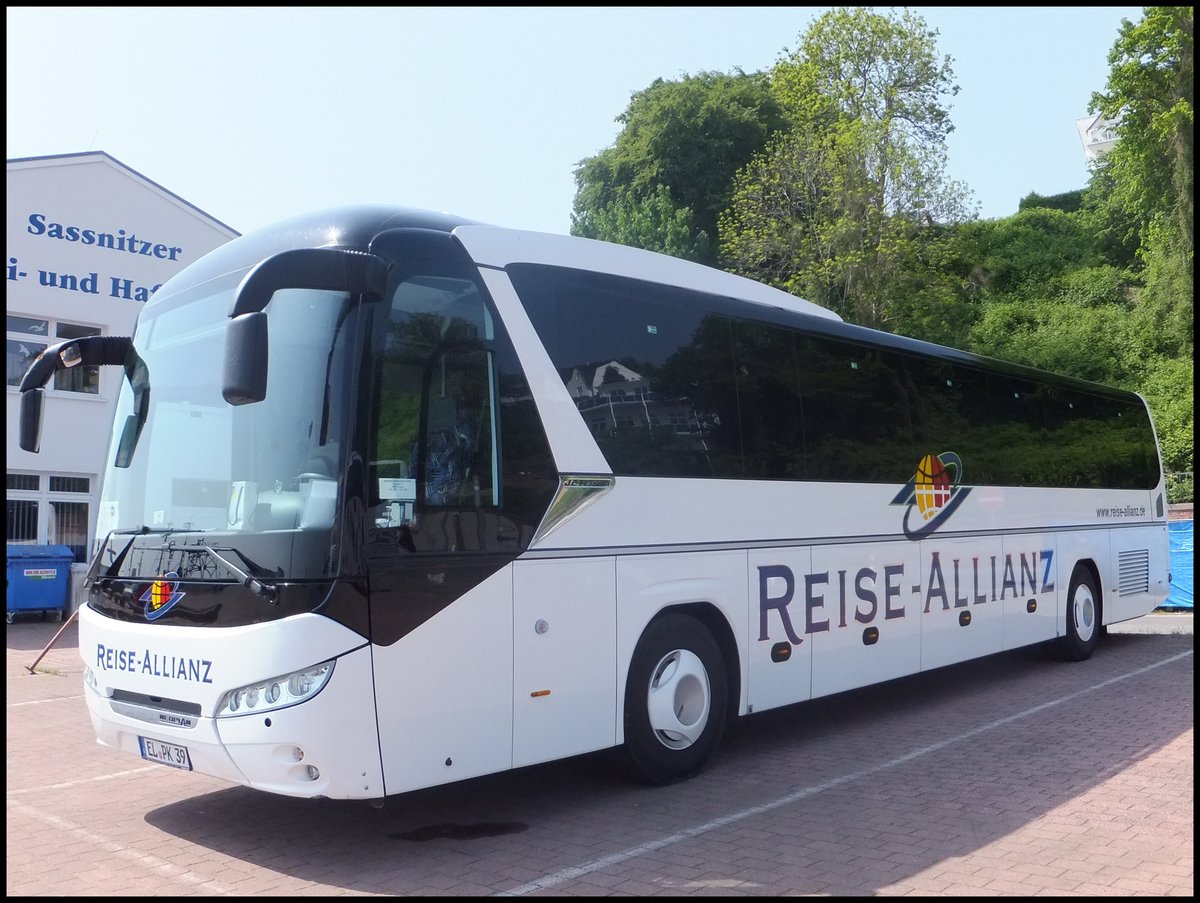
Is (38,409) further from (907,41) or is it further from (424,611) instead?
(907,41)

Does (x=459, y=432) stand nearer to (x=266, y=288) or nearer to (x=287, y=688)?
(x=266, y=288)

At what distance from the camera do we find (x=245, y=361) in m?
5.24

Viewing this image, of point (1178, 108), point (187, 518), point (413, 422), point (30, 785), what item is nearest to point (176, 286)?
point (187, 518)

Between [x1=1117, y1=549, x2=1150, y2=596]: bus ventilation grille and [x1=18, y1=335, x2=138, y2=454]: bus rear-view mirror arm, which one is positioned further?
[x1=1117, y1=549, x2=1150, y2=596]: bus ventilation grille

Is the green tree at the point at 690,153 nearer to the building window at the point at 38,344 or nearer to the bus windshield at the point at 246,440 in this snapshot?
the building window at the point at 38,344

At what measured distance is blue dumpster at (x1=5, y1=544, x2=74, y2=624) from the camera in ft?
62.0

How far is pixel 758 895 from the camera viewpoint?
5.30 m

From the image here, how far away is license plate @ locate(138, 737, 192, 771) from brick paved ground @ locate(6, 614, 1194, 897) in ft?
1.68

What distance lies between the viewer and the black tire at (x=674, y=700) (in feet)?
23.8

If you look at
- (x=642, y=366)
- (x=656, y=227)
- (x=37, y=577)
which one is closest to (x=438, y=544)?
(x=642, y=366)

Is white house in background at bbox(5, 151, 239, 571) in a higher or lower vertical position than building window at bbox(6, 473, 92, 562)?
higher

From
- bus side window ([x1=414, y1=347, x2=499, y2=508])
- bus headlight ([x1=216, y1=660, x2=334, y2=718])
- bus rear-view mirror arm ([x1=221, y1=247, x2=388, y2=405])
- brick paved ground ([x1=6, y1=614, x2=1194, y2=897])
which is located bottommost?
brick paved ground ([x1=6, y1=614, x2=1194, y2=897])

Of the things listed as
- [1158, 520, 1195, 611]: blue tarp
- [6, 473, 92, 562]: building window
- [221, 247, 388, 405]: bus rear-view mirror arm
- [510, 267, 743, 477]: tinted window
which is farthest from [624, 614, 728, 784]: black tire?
[6, 473, 92, 562]: building window

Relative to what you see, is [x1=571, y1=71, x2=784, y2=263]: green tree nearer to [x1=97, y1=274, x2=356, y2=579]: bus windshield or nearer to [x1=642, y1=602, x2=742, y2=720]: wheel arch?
[x1=642, y1=602, x2=742, y2=720]: wheel arch
